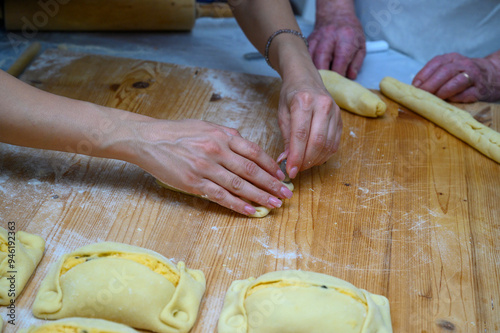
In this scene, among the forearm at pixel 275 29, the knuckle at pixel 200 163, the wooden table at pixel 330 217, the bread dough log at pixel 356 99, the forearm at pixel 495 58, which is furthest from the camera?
the forearm at pixel 495 58

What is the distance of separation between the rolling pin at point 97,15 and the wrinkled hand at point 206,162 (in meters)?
1.42

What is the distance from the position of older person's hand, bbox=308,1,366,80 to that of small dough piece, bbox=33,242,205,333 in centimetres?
150

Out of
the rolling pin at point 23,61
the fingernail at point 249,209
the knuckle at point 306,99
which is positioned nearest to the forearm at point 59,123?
the fingernail at point 249,209

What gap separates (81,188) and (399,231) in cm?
108

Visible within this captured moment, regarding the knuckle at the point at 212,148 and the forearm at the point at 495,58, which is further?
the forearm at the point at 495,58

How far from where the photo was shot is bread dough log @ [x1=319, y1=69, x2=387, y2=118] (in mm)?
2074

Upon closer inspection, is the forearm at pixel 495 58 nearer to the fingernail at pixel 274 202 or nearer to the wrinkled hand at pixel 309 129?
the wrinkled hand at pixel 309 129

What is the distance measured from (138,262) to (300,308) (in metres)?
0.46

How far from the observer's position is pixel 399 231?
1.63 m

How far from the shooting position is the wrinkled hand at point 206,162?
1561 millimetres

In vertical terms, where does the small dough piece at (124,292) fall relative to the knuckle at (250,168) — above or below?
below

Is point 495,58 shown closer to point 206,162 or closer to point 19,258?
point 206,162

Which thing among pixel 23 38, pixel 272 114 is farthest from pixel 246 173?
pixel 23 38

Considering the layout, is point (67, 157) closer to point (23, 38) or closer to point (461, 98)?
point (23, 38)
